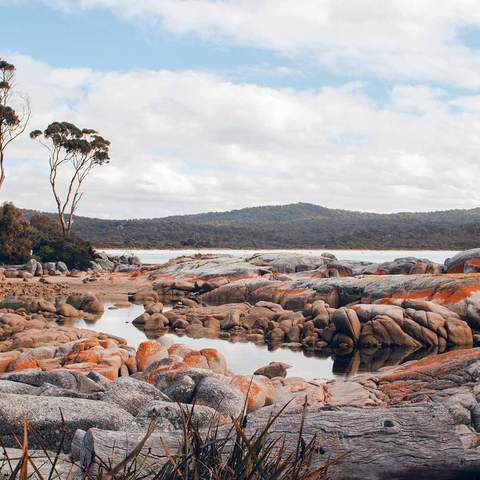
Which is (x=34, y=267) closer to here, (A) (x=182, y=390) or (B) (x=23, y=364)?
(B) (x=23, y=364)

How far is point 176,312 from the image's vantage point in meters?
26.9

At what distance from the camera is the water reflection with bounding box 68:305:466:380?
1716 cm

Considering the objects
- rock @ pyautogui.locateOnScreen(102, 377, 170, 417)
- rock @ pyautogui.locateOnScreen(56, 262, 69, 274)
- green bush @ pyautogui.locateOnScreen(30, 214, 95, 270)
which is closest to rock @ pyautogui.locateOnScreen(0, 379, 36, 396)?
rock @ pyautogui.locateOnScreen(102, 377, 170, 417)

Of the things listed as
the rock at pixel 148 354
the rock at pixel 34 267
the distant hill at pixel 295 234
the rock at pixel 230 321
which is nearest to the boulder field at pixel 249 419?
the rock at pixel 148 354

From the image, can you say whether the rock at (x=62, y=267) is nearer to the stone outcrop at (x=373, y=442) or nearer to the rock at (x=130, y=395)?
the rock at (x=130, y=395)

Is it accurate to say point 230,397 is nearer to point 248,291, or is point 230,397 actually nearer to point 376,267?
point 248,291

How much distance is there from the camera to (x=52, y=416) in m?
6.89

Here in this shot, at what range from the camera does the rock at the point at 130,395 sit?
313 inches

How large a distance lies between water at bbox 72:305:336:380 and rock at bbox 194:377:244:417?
714 cm

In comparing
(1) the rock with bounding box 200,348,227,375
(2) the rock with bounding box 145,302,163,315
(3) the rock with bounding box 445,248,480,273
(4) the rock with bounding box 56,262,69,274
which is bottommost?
(2) the rock with bounding box 145,302,163,315

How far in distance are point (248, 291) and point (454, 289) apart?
37.9 ft

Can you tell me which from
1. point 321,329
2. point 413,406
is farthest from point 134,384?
point 321,329

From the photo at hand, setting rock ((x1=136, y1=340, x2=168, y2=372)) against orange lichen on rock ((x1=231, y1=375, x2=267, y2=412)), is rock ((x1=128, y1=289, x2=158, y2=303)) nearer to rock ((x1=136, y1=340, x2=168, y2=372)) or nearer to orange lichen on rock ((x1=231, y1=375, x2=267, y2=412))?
rock ((x1=136, y1=340, x2=168, y2=372))

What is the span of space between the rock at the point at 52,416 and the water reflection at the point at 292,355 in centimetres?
936
